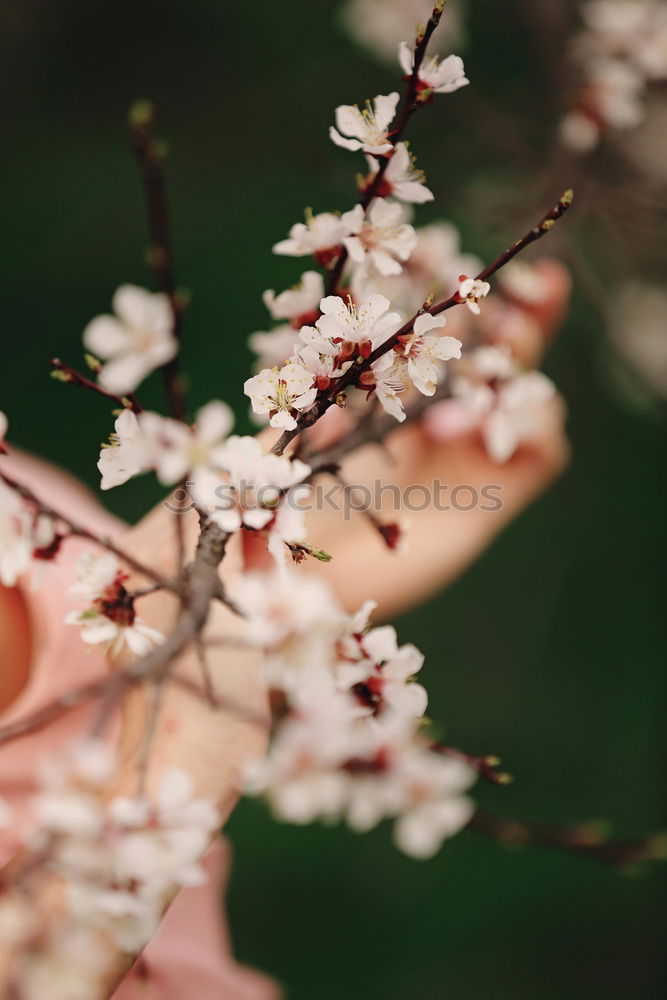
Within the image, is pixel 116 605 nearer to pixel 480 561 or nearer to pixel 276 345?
pixel 276 345

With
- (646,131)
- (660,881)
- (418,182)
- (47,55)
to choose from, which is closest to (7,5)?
(47,55)

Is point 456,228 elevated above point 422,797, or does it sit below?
above

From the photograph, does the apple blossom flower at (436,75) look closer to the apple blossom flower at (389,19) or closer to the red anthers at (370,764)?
the red anthers at (370,764)

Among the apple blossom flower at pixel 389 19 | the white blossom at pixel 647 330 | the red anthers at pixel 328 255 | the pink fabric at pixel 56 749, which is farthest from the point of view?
the white blossom at pixel 647 330

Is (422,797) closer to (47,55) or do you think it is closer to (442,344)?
(442,344)

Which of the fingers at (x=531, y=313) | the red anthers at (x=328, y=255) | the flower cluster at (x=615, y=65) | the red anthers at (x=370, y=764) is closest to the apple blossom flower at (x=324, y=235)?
the red anthers at (x=328, y=255)

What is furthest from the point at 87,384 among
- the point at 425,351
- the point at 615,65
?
the point at 615,65
